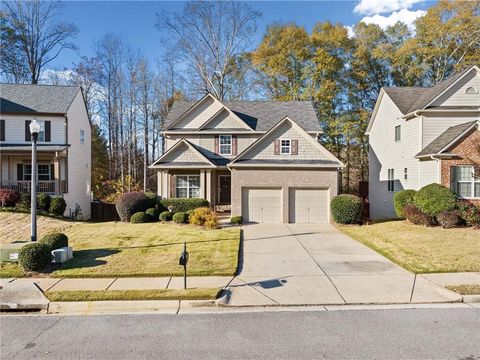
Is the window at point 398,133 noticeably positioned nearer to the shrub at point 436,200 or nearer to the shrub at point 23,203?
the shrub at point 436,200

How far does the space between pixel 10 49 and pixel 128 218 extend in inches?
1081

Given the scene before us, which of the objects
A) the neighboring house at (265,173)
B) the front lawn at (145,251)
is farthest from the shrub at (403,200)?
the front lawn at (145,251)

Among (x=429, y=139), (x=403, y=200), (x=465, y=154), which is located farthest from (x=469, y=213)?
(x=429, y=139)

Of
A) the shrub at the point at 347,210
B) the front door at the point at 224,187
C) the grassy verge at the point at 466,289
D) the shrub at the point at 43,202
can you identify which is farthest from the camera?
the front door at the point at 224,187

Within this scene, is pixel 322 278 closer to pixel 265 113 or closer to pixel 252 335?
pixel 252 335

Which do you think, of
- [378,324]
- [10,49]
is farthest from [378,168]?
[10,49]

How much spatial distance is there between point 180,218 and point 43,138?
13.3 meters

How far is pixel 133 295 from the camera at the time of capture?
699cm

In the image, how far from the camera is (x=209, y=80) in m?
34.3

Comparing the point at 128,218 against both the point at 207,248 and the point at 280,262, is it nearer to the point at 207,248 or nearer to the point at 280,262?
the point at 207,248

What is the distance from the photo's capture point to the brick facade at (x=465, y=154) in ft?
53.5

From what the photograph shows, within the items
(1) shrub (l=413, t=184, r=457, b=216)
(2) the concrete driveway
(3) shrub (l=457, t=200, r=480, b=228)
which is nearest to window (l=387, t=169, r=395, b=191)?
(1) shrub (l=413, t=184, r=457, b=216)

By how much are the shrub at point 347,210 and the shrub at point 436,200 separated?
305 cm

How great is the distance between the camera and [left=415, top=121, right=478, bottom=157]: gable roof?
647 inches
